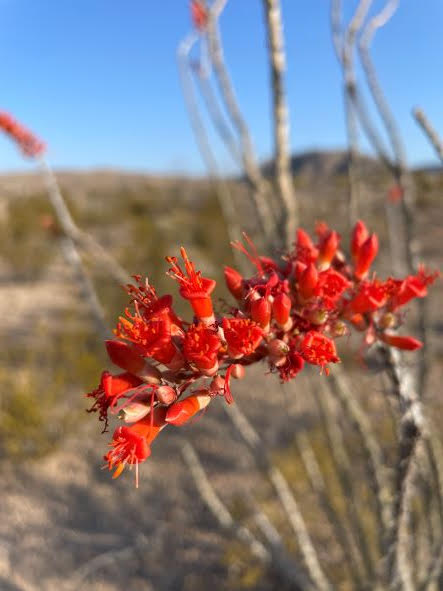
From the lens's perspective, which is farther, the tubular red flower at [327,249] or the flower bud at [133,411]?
the tubular red flower at [327,249]

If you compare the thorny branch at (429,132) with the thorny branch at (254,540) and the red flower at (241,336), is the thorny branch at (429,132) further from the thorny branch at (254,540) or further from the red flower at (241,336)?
the thorny branch at (254,540)

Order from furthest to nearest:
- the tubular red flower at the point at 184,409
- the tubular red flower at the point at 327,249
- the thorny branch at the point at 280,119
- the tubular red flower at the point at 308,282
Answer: the thorny branch at the point at 280,119
the tubular red flower at the point at 327,249
the tubular red flower at the point at 308,282
the tubular red flower at the point at 184,409

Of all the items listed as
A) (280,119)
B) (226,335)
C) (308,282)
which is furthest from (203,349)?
(280,119)

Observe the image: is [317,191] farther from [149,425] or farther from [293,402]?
[149,425]

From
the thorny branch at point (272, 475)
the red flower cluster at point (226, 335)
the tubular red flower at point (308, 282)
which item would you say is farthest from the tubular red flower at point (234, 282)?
the thorny branch at point (272, 475)

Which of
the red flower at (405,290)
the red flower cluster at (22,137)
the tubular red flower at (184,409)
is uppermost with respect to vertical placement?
the red flower cluster at (22,137)

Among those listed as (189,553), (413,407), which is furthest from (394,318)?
(189,553)

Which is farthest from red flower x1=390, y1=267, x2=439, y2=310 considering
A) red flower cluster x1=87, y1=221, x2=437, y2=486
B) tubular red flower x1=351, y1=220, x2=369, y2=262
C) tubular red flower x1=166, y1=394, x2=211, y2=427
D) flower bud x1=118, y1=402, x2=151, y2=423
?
flower bud x1=118, y1=402, x2=151, y2=423

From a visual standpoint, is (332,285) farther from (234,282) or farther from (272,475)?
(272,475)
